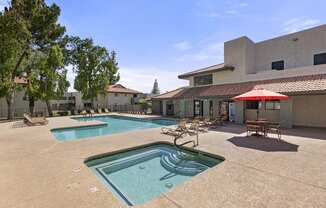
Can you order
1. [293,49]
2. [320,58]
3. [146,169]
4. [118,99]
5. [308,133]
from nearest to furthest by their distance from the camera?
[146,169] → [308,133] → [320,58] → [293,49] → [118,99]

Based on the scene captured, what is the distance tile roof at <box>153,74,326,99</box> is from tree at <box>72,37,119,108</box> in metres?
17.9

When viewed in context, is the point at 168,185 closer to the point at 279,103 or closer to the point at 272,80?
the point at 279,103

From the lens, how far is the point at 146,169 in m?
6.26

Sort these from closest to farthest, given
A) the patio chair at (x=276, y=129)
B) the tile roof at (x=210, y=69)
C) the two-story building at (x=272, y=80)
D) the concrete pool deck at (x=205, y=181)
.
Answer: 1. the concrete pool deck at (x=205, y=181)
2. the patio chair at (x=276, y=129)
3. the two-story building at (x=272, y=80)
4. the tile roof at (x=210, y=69)

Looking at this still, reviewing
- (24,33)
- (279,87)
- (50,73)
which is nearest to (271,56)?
(279,87)

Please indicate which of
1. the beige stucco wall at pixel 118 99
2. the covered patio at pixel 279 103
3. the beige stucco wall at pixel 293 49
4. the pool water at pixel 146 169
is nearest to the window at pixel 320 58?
the beige stucco wall at pixel 293 49

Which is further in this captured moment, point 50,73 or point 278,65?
point 50,73

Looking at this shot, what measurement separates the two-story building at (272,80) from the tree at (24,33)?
61.2 feet

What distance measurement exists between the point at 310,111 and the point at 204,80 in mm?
10521

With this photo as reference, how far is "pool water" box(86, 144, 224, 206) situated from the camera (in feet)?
15.5

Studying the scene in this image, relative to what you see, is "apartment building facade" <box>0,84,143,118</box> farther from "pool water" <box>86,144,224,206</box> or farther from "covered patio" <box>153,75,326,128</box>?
"pool water" <box>86,144,224,206</box>

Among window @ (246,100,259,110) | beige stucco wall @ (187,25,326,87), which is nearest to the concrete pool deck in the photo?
window @ (246,100,259,110)

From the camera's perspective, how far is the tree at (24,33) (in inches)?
728

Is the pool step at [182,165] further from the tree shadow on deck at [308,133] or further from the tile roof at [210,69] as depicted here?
the tile roof at [210,69]
